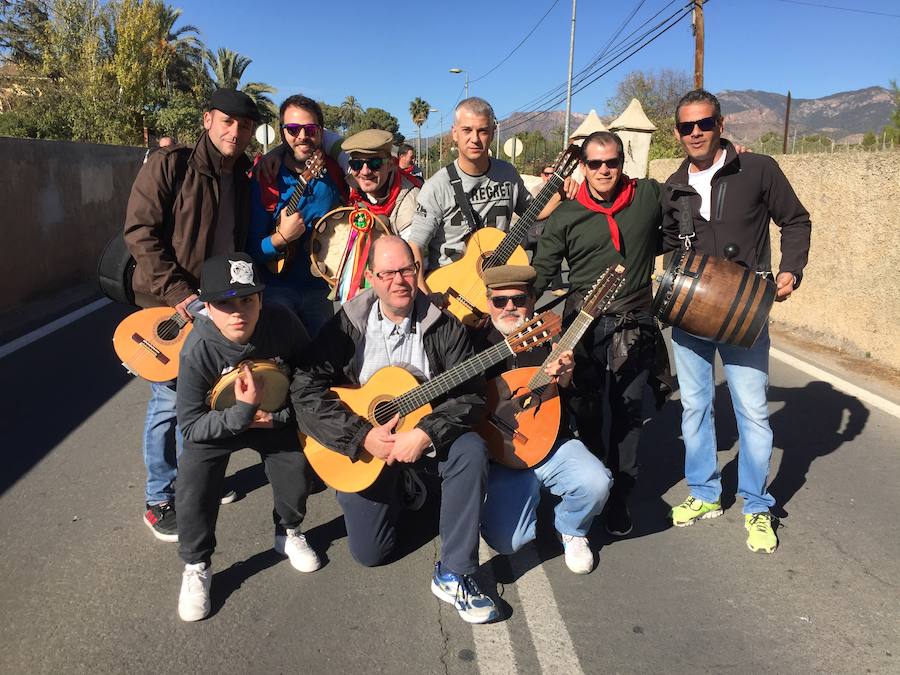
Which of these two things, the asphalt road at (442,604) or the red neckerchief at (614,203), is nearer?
the asphalt road at (442,604)

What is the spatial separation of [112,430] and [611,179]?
12.6ft

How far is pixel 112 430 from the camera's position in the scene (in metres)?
4.85

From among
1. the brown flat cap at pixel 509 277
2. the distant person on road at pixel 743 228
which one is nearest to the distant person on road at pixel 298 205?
the brown flat cap at pixel 509 277

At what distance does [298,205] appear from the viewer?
3.68 metres

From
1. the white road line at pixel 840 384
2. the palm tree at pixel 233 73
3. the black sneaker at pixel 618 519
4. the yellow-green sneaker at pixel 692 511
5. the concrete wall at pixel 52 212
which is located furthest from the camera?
the palm tree at pixel 233 73

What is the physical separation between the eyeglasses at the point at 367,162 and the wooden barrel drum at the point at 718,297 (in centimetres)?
169

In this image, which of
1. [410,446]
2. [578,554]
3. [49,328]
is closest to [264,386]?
[410,446]

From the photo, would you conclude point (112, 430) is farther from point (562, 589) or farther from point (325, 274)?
point (562, 589)

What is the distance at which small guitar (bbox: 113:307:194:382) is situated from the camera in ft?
10.8

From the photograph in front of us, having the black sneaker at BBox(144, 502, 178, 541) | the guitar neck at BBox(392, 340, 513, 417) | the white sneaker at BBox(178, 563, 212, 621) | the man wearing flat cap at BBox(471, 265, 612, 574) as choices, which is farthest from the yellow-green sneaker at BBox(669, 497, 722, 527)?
the black sneaker at BBox(144, 502, 178, 541)

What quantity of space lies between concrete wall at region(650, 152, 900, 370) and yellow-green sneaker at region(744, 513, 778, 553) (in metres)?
3.66

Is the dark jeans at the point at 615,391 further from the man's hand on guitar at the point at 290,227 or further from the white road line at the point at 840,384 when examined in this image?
the white road line at the point at 840,384

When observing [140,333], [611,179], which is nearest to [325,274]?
[140,333]

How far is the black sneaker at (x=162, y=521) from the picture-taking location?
3408mm
